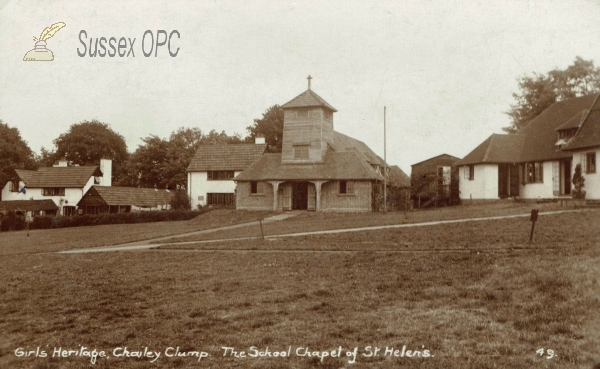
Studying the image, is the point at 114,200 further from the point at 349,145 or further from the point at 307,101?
the point at 307,101

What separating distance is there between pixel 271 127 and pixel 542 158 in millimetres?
36163

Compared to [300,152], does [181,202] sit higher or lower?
lower

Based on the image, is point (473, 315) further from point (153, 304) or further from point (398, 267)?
point (153, 304)

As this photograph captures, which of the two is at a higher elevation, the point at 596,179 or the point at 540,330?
the point at 596,179

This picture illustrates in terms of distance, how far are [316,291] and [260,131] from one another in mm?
54631

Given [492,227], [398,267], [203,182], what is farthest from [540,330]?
[203,182]

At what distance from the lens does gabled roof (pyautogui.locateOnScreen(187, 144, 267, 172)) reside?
162ft

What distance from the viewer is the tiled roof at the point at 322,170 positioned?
1522 inches

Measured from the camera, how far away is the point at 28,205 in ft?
177

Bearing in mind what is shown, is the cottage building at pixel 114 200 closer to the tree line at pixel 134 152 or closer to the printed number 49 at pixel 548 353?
the tree line at pixel 134 152

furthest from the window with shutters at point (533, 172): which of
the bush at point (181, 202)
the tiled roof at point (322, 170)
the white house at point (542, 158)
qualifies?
the bush at point (181, 202)

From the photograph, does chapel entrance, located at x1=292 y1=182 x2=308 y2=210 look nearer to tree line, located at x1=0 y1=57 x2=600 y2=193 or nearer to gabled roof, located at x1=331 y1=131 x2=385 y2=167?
gabled roof, located at x1=331 y1=131 x2=385 y2=167

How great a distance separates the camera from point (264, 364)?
6391 mm

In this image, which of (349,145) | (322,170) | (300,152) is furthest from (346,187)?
(349,145)
